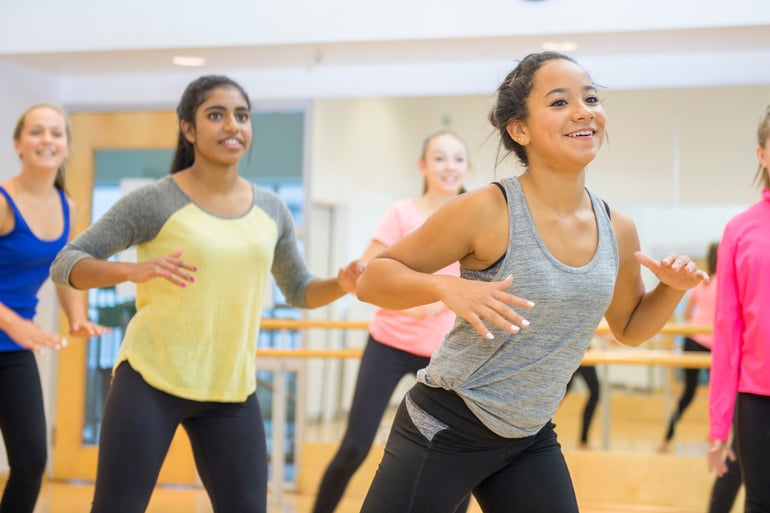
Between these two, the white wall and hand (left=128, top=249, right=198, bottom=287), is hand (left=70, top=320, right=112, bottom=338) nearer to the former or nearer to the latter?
hand (left=128, top=249, right=198, bottom=287)

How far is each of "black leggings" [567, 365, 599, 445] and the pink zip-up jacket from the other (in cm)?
233

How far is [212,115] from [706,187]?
304 centimetres

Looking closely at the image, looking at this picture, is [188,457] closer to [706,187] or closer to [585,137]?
[706,187]

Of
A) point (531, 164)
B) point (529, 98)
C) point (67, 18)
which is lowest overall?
point (531, 164)

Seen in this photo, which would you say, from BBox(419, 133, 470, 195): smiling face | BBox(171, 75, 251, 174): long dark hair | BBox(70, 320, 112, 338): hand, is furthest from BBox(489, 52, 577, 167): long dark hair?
BBox(419, 133, 470, 195): smiling face

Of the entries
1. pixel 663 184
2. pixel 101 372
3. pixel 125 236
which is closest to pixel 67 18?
pixel 101 372

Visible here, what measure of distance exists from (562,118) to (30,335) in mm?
1675

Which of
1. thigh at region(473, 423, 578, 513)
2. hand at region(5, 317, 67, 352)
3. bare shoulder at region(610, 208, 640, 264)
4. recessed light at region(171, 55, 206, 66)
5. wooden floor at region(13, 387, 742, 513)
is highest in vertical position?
recessed light at region(171, 55, 206, 66)

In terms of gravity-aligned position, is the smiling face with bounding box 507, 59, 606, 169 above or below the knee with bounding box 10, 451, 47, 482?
above

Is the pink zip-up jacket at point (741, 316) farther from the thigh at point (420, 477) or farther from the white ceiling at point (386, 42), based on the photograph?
the white ceiling at point (386, 42)

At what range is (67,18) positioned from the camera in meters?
4.93

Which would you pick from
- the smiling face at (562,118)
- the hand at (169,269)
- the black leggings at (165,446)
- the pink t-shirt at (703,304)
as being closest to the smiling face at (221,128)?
the hand at (169,269)

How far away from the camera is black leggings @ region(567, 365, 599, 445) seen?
4.98 m

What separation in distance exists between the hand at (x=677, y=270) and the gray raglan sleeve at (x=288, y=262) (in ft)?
3.62
